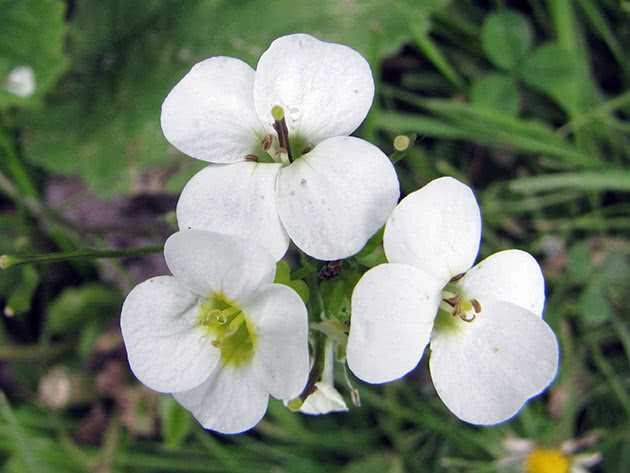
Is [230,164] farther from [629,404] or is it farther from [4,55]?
[629,404]

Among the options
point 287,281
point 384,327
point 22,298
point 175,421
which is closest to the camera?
point 384,327

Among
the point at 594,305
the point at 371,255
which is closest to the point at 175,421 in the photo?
the point at 371,255

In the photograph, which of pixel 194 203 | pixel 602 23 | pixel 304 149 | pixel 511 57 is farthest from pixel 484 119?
pixel 194 203

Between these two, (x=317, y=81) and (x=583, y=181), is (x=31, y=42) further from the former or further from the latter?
(x=583, y=181)

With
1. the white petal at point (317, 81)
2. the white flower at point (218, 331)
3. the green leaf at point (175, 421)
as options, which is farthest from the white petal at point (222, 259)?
the green leaf at point (175, 421)

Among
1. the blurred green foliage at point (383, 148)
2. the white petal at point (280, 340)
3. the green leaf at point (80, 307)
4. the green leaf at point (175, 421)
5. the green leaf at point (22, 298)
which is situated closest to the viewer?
the white petal at point (280, 340)

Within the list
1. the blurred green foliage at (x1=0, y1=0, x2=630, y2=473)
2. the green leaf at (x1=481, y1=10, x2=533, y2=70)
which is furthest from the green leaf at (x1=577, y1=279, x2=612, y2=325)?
the green leaf at (x1=481, y1=10, x2=533, y2=70)

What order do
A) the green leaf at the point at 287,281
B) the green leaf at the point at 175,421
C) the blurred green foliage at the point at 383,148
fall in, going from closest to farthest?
the green leaf at the point at 287,281 < the green leaf at the point at 175,421 < the blurred green foliage at the point at 383,148

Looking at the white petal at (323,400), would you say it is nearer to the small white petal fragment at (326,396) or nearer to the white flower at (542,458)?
the small white petal fragment at (326,396)
